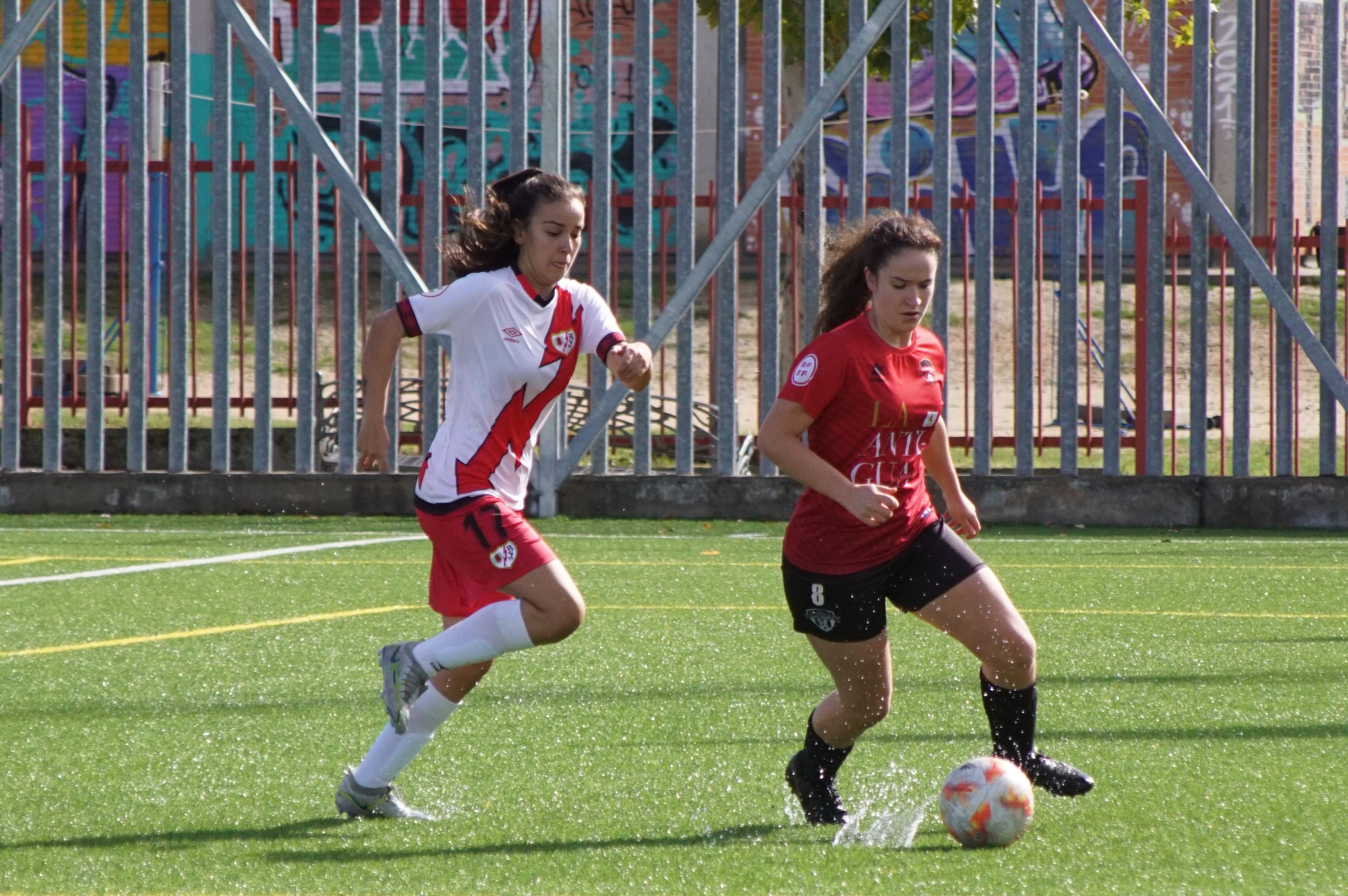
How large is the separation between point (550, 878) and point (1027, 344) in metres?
8.71

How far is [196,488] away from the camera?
11.9 m

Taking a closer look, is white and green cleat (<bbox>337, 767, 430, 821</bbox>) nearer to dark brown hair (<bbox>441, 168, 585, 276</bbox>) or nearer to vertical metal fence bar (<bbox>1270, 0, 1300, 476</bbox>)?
dark brown hair (<bbox>441, 168, 585, 276</bbox>)

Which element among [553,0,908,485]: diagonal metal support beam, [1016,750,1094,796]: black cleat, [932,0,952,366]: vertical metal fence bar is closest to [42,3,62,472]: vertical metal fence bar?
[553,0,908,485]: diagonal metal support beam

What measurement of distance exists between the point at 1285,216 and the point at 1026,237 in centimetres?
171

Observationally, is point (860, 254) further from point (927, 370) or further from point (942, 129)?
point (942, 129)

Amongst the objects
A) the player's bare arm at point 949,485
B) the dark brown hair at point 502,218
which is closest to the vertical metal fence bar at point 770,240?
the player's bare arm at point 949,485

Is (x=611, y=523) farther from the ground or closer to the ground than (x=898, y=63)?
closer to the ground

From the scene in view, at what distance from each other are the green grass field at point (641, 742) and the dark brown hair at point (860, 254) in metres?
1.23

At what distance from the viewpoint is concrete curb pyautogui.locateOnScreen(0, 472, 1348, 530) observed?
1138 centimetres

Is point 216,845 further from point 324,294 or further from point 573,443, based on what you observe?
point 324,294

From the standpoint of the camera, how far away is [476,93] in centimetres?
1162

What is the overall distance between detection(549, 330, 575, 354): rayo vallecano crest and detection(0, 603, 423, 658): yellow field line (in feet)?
9.91

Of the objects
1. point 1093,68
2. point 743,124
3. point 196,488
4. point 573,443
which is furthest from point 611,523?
point 1093,68

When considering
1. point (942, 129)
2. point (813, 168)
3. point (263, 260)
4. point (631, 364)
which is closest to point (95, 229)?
point (263, 260)
